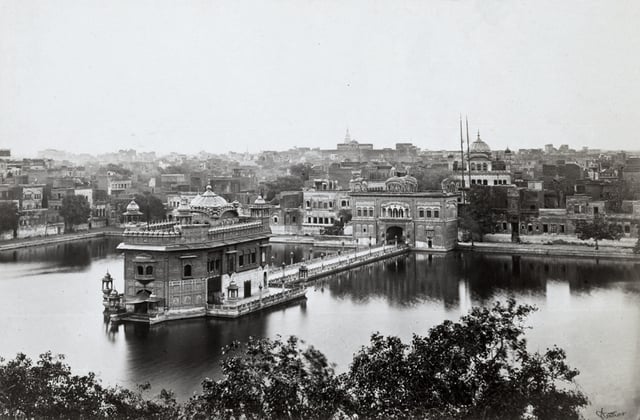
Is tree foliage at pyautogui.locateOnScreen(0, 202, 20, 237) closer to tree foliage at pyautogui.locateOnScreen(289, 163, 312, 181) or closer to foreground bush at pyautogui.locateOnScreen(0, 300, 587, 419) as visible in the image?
tree foliage at pyautogui.locateOnScreen(289, 163, 312, 181)

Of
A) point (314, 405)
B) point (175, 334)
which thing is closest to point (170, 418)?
point (314, 405)

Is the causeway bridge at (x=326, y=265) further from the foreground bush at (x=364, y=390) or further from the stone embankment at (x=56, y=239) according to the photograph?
the stone embankment at (x=56, y=239)

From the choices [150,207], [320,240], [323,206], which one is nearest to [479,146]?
[323,206]

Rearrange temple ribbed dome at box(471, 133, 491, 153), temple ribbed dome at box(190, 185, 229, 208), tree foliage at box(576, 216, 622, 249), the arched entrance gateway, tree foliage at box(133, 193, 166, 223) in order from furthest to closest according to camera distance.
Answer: temple ribbed dome at box(471, 133, 491, 153) < tree foliage at box(133, 193, 166, 223) < the arched entrance gateway < tree foliage at box(576, 216, 622, 249) < temple ribbed dome at box(190, 185, 229, 208)

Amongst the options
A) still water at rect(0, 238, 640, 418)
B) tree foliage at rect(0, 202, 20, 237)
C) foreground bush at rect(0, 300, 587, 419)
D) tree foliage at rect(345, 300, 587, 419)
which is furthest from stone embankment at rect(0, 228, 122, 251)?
tree foliage at rect(345, 300, 587, 419)

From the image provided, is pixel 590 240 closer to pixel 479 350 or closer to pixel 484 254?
pixel 484 254
